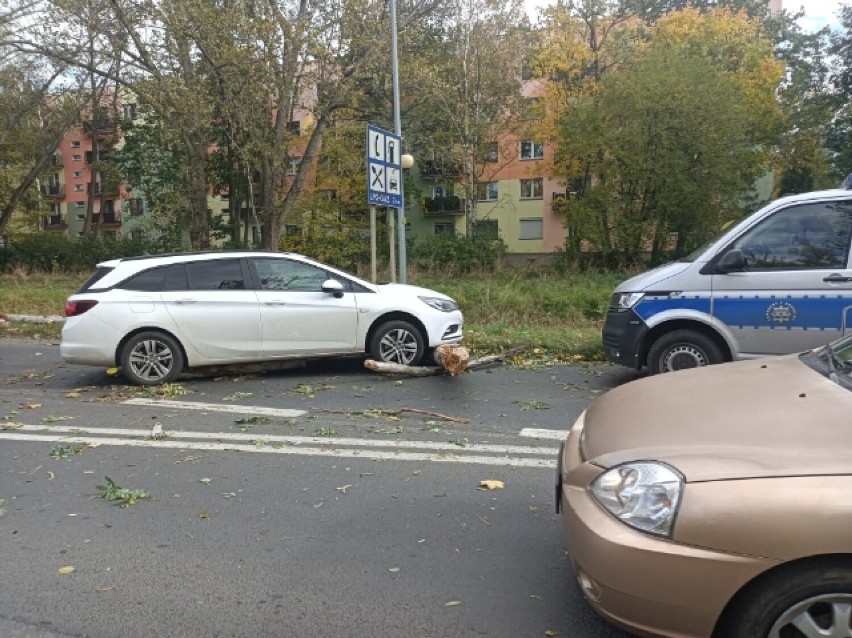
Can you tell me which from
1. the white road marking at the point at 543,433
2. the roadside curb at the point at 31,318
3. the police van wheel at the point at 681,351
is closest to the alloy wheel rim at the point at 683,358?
the police van wheel at the point at 681,351

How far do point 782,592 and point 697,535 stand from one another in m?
0.32

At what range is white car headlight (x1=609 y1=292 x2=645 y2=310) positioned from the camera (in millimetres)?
7418

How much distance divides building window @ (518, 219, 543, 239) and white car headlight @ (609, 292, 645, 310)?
4352 centimetres

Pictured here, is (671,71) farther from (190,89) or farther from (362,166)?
(190,89)

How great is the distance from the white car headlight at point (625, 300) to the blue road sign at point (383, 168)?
16.5 ft

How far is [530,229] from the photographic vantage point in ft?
167

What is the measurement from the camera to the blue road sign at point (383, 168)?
11328 millimetres

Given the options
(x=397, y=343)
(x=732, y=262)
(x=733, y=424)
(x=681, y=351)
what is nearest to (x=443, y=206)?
(x=397, y=343)

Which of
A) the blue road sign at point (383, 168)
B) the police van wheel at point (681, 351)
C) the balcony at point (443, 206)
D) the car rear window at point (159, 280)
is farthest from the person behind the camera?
the balcony at point (443, 206)

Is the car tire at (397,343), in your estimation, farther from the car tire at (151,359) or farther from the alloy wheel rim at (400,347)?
the car tire at (151,359)

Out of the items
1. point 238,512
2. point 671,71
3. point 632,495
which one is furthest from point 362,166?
point 632,495

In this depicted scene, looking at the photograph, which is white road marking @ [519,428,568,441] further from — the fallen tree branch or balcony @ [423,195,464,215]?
balcony @ [423,195,464,215]

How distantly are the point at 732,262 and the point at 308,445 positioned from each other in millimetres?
4414

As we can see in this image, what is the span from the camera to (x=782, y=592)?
2.35 m
